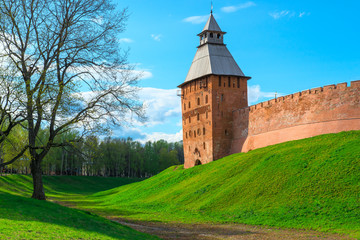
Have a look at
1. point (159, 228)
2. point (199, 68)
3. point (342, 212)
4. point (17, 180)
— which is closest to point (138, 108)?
point (159, 228)

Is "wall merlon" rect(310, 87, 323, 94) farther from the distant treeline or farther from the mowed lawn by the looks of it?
the distant treeline

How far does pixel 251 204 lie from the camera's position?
19.6 m

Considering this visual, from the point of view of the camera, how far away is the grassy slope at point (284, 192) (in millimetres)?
16562

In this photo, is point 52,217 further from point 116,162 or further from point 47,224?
point 116,162

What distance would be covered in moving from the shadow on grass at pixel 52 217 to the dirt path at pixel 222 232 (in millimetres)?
2400

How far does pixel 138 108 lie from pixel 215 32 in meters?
26.7

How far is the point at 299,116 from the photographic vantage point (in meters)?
29.2

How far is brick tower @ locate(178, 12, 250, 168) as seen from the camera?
38.7 meters

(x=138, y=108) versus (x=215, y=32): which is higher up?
(x=215, y=32)

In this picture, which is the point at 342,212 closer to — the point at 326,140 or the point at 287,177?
the point at 287,177

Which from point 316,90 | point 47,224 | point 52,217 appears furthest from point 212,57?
point 47,224

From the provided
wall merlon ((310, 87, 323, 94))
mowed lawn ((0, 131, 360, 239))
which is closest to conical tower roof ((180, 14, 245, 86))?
wall merlon ((310, 87, 323, 94))

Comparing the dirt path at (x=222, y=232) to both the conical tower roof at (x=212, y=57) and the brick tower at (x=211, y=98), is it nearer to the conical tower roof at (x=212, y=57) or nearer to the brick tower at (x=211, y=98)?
the brick tower at (x=211, y=98)

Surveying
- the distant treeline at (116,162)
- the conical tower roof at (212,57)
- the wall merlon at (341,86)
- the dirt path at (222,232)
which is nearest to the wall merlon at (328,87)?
the wall merlon at (341,86)
